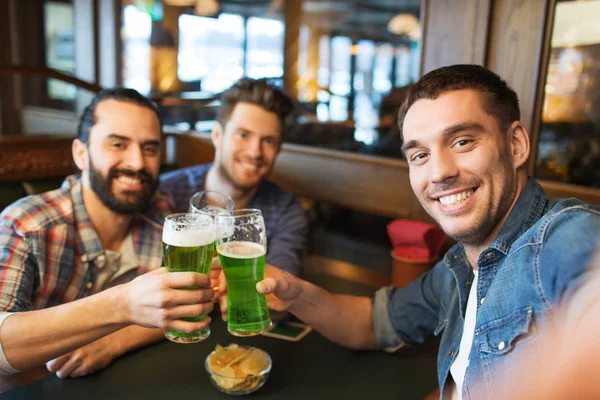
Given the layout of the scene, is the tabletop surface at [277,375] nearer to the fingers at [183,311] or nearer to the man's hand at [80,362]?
the man's hand at [80,362]

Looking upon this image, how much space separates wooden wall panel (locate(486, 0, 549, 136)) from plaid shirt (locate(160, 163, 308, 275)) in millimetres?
1091

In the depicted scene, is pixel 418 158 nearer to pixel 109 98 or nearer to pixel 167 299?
pixel 167 299

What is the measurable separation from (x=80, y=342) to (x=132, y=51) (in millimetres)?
3561

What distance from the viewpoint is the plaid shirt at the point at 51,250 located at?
5.23ft

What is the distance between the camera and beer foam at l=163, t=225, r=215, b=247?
132 centimetres

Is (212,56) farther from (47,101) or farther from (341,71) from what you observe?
(47,101)

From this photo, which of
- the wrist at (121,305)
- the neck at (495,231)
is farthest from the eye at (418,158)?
the wrist at (121,305)

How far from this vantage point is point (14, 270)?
5.22ft

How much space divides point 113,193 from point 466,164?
3.86ft

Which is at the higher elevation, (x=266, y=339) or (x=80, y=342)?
(x=80, y=342)

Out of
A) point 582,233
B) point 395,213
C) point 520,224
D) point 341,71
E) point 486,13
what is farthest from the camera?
point 341,71

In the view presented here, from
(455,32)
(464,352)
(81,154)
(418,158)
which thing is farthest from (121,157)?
(455,32)

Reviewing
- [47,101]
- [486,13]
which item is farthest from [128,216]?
[47,101]

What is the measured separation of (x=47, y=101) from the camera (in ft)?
16.6
